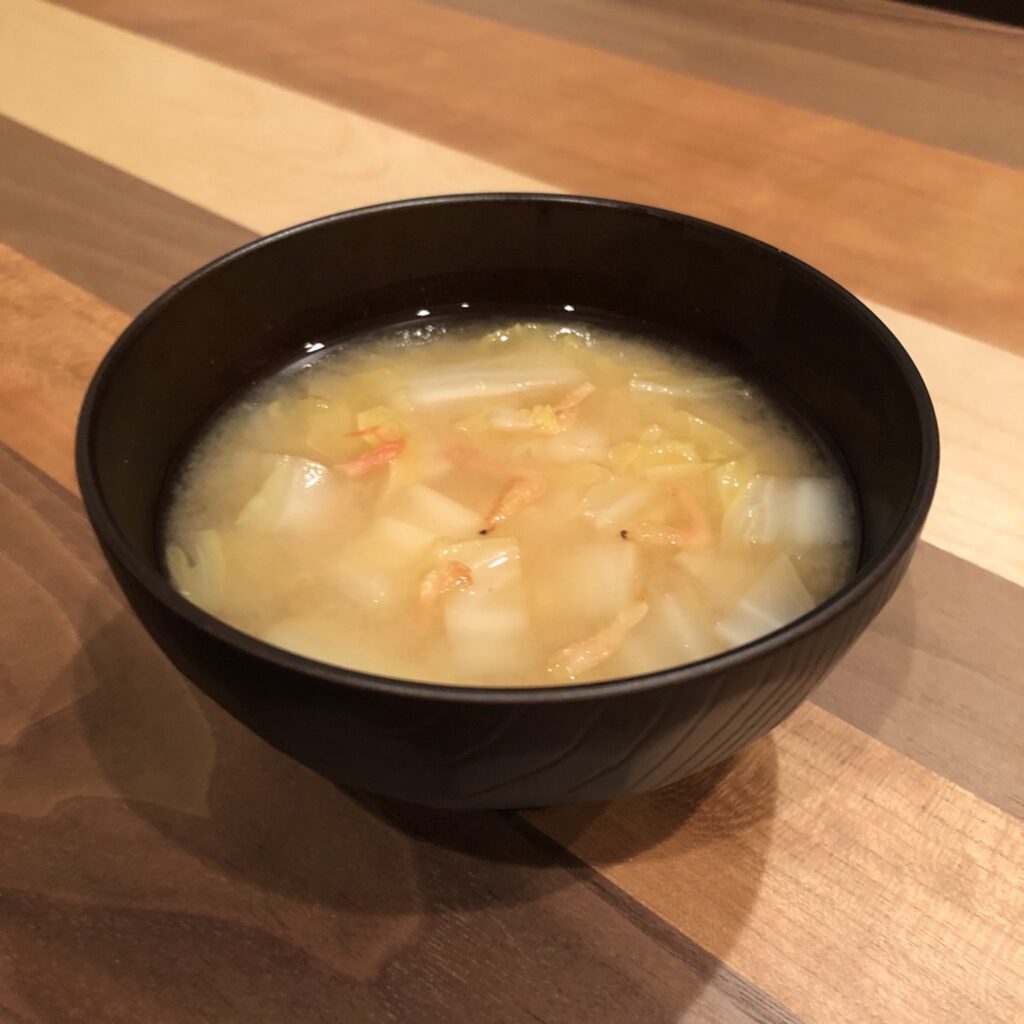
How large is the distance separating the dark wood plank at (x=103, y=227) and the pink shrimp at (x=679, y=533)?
0.82 meters

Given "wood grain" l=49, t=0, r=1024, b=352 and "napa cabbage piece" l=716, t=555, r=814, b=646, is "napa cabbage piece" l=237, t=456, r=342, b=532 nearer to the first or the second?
"napa cabbage piece" l=716, t=555, r=814, b=646

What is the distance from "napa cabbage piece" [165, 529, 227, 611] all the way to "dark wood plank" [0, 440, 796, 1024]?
0.41 feet

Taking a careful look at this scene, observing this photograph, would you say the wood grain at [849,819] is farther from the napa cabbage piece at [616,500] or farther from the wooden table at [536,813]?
the napa cabbage piece at [616,500]

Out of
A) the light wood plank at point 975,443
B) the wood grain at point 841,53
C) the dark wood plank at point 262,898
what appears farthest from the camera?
the wood grain at point 841,53

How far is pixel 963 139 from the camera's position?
173 cm

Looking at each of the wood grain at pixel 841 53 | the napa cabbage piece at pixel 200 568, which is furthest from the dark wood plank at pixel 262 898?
the wood grain at pixel 841 53

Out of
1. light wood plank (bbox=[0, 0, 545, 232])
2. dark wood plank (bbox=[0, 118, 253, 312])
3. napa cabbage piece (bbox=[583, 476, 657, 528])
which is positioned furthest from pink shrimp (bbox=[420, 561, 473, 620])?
light wood plank (bbox=[0, 0, 545, 232])

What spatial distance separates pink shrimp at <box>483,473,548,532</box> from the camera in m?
0.89

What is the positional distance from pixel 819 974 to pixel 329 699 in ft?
1.28

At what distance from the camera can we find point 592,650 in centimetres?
77

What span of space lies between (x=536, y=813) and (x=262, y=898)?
0.21 meters

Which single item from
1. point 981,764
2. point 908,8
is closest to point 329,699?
point 981,764

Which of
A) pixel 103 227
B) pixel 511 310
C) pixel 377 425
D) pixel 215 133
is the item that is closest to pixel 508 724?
pixel 377 425

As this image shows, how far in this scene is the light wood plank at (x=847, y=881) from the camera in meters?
0.71
